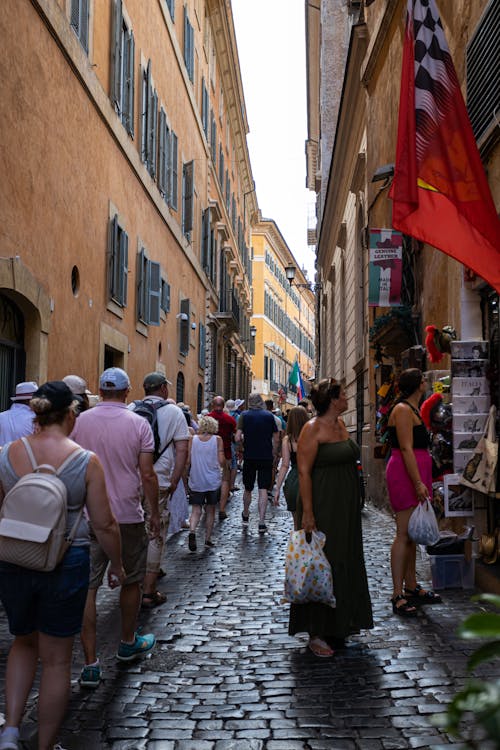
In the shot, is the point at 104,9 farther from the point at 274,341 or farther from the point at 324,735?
the point at 274,341

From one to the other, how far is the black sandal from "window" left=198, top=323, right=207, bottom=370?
1865cm

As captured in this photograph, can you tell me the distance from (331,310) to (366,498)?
14.2 meters

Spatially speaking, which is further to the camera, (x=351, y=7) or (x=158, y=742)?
(x=351, y=7)

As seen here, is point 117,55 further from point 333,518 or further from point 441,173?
point 333,518

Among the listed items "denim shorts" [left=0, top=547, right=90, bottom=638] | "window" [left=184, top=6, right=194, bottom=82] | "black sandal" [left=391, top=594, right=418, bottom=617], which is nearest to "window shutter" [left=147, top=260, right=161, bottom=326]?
"window" [left=184, top=6, right=194, bottom=82]

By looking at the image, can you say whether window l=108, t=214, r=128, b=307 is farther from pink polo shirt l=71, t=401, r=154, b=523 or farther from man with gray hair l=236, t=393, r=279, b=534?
pink polo shirt l=71, t=401, r=154, b=523

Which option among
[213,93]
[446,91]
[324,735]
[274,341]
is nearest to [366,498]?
[446,91]

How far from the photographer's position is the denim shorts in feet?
10.8

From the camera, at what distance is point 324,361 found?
3403cm

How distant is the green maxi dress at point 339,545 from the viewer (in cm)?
508

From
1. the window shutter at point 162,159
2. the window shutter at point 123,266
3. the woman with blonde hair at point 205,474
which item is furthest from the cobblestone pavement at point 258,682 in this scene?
the window shutter at point 162,159

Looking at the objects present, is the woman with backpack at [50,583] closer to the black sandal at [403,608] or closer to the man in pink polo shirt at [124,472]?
the man in pink polo shirt at [124,472]

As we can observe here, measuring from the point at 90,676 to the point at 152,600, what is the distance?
6.80 feet

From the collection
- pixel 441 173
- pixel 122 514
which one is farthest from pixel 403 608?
pixel 441 173
